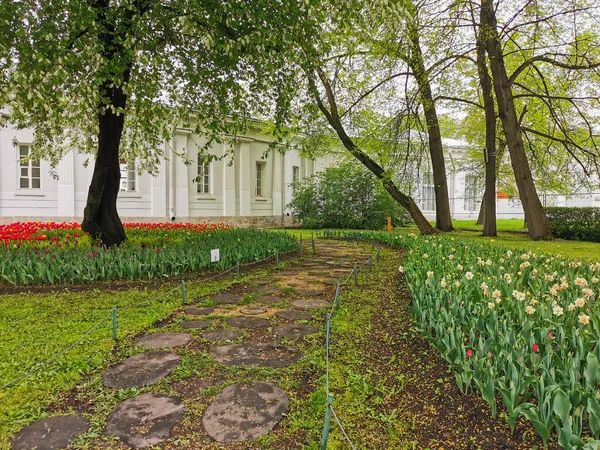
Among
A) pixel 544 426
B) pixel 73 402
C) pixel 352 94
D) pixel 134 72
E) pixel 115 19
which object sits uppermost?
pixel 352 94

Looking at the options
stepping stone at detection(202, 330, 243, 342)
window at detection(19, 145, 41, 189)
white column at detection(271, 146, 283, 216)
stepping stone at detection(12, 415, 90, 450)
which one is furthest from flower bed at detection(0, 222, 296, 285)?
white column at detection(271, 146, 283, 216)

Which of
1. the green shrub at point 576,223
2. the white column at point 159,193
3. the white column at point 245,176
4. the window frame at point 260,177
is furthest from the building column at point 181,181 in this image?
the green shrub at point 576,223

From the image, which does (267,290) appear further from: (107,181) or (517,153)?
(517,153)

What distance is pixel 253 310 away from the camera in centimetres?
439

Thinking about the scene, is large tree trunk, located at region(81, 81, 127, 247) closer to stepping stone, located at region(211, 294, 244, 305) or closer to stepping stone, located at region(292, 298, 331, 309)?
stepping stone, located at region(211, 294, 244, 305)

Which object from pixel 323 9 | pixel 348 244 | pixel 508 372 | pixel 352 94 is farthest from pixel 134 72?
pixel 352 94

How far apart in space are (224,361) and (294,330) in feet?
2.92

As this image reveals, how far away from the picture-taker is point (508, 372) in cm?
205

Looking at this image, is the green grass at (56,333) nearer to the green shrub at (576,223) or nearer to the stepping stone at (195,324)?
the stepping stone at (195,324)

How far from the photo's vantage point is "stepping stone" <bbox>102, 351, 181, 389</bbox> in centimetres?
262

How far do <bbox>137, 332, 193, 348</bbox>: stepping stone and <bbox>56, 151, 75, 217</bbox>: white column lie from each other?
14.0 metres

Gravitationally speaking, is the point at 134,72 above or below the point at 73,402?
above

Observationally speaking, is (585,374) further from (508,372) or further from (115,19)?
(115,19)

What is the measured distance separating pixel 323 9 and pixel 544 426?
615 cm
